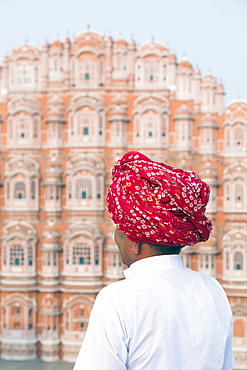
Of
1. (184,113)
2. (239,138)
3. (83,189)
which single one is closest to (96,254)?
(83,189)

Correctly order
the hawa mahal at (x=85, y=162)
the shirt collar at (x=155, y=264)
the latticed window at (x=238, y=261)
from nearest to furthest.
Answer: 1. the shirt collar at (x=155, y=264)
2. the latticed window at (x=238, y=261)
3. the hawa mahal at (x=85, y=162)

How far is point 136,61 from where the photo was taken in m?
7.73

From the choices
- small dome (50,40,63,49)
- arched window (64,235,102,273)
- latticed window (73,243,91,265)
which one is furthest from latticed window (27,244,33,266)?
small dome (50,40,63,49)

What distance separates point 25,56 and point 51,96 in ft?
2.33

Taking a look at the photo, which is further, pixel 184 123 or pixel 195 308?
pixel 184 123

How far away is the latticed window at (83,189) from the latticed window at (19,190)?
0.79 meters

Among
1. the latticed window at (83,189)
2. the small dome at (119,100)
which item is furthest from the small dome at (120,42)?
the latticed window at (83,189)

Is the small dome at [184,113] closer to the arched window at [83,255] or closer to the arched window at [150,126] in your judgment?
the arched window at [150,126]

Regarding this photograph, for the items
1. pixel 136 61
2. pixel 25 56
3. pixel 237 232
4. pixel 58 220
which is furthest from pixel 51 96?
pixel 237 232

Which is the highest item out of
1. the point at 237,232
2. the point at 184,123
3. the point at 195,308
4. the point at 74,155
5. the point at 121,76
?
the point at 121,76

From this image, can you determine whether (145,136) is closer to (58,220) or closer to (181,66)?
(181,66)

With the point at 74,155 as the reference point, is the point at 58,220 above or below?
below

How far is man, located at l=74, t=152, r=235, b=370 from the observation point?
0.76 metres

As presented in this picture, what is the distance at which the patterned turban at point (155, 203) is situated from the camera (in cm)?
85
